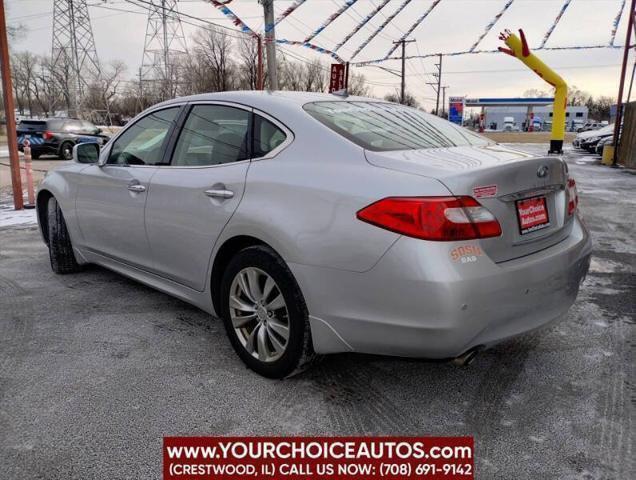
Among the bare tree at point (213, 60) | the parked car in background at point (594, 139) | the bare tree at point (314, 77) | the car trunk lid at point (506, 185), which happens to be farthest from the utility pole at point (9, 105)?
the bare tree at point (314, 77)

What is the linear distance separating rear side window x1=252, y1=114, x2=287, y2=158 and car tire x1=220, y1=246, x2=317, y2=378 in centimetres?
56

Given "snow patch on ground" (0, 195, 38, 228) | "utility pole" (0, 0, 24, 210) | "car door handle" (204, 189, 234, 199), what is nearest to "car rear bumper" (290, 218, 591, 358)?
"car door handle" (204, 189, 234, 199)

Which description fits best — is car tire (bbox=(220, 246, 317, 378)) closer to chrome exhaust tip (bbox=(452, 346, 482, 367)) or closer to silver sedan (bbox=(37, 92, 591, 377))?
silver sedan (bbox=(37, 92, 591, 377))

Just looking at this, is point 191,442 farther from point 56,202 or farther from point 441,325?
point 56,202

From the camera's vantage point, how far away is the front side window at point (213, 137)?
3.05 metres

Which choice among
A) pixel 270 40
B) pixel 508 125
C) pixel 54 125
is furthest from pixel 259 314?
pixel 508 125

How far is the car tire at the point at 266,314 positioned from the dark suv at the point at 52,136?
1774 centimetres

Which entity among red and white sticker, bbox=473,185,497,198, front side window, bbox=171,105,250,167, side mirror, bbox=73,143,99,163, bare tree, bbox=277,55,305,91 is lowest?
red and white sticker, bbox=473,185,497,198

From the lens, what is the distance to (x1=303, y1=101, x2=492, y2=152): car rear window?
9.00ft

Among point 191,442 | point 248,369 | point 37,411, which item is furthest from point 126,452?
point 248,369

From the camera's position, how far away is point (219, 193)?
115 inches

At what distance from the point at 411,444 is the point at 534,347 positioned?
1.37 m

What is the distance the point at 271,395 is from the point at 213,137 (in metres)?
1.59

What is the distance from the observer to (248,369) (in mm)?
3004
